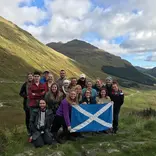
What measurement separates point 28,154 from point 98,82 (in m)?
5.76

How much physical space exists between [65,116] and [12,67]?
573ft

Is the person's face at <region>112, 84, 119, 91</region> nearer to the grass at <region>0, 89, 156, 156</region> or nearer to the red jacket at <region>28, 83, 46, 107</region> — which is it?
the grass at <region>0, 89, 156, 156</region>

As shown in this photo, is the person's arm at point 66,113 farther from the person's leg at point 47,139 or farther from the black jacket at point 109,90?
the black jacket at point 109,90

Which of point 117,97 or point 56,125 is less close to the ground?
point 117,97

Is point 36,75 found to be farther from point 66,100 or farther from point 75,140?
point 75,140

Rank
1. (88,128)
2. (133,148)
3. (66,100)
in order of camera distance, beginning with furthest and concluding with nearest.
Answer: (88,128)
(66,100)
(133,148)

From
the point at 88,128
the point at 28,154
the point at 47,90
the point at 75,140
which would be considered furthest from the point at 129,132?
the point at 28,154

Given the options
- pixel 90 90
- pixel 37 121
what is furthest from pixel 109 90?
pixel 37 121

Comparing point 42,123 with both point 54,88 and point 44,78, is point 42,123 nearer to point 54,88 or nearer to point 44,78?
point 54,88

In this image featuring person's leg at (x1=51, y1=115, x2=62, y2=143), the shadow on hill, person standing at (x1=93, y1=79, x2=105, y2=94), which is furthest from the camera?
the shadow on hill

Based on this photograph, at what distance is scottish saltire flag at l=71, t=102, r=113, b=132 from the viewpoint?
12.5 m

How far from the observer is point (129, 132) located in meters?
14.1

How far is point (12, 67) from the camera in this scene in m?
181

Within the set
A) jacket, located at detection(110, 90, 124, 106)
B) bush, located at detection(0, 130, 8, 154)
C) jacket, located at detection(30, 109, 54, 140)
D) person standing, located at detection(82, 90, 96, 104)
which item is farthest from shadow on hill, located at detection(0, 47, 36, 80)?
jacket, located at detection(30, 109, 54, 140)
